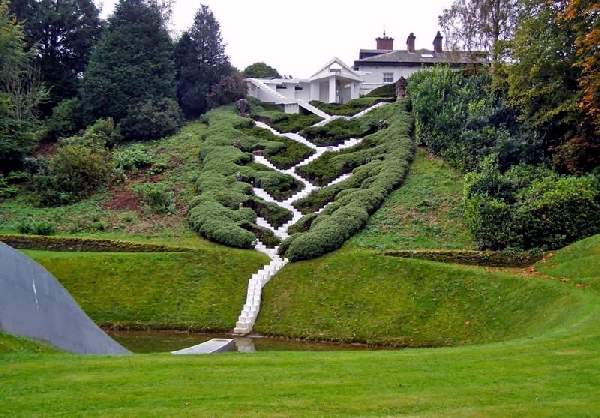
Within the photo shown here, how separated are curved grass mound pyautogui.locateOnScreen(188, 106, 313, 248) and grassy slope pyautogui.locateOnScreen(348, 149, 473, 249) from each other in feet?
15.2

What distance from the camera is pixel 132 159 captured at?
123 ft

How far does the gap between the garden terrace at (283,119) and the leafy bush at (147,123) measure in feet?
22.0

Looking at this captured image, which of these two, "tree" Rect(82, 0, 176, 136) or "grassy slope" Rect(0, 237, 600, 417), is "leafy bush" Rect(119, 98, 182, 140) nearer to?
"tree" Rect(82, 0, 176, 136)

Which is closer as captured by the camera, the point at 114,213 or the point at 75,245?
the point at 75,245

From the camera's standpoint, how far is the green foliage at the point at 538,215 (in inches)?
848

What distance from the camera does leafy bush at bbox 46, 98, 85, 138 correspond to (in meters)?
42.8

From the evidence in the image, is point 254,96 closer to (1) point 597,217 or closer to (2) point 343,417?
(1) point 597,217

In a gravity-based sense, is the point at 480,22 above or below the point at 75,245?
above

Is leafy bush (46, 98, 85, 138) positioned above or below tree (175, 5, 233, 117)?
below

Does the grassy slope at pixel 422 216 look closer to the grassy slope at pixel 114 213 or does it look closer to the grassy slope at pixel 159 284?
the grassy slope at pixel 159 284

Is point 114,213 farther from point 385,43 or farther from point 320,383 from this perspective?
point 385,43

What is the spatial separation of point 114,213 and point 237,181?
646cm

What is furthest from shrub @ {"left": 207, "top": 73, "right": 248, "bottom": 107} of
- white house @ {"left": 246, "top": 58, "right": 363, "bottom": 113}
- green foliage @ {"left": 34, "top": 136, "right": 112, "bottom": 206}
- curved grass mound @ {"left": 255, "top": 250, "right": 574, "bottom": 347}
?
curved grass mound @ {"left": 255, "top": 250, "right": 574, "bottom": 347}

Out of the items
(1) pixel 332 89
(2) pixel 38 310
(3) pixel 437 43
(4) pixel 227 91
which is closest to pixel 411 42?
(3) pixel 437 43
